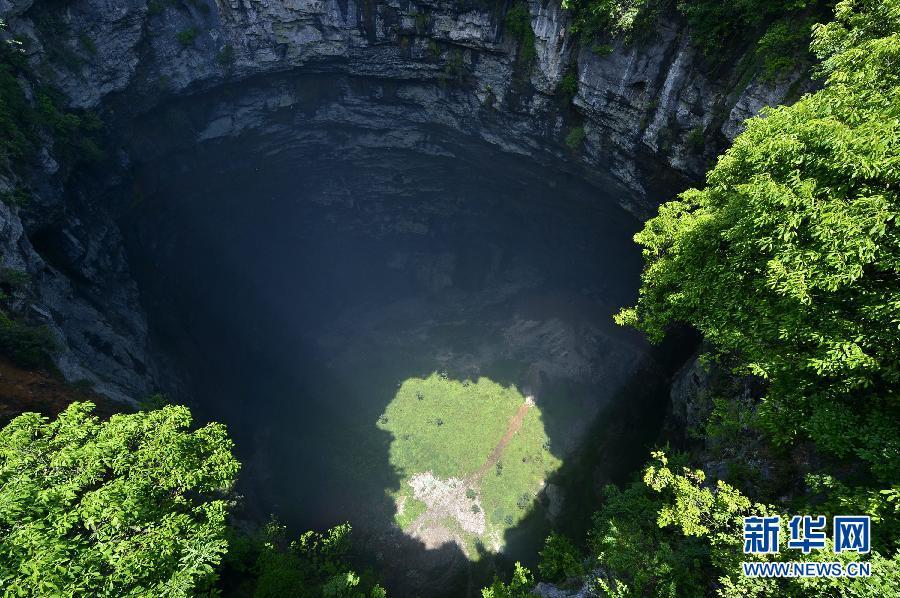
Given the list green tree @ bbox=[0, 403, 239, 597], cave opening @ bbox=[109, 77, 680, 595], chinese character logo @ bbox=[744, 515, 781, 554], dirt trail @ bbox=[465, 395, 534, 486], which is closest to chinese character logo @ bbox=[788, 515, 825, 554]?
chinese character logo @ bbox=[744, 515, 781, 554]

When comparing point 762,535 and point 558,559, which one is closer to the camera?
point 762,535

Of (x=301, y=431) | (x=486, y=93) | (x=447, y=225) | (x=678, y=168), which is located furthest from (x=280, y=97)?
(x=678, y=168)

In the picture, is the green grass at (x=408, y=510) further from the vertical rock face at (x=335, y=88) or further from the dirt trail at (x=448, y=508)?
the vertical rock face at (x=335, y=88)

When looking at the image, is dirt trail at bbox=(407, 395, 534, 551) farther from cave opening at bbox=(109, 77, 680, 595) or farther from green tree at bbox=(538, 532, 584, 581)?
green tree at bbox=(538, 532, 584, 581)

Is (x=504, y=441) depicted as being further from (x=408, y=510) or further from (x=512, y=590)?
(x=512, y=590)

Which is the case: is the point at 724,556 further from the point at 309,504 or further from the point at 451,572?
the point at 309,504

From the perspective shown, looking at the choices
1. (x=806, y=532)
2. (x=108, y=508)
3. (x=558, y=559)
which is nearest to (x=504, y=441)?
(x=558, y=559)
